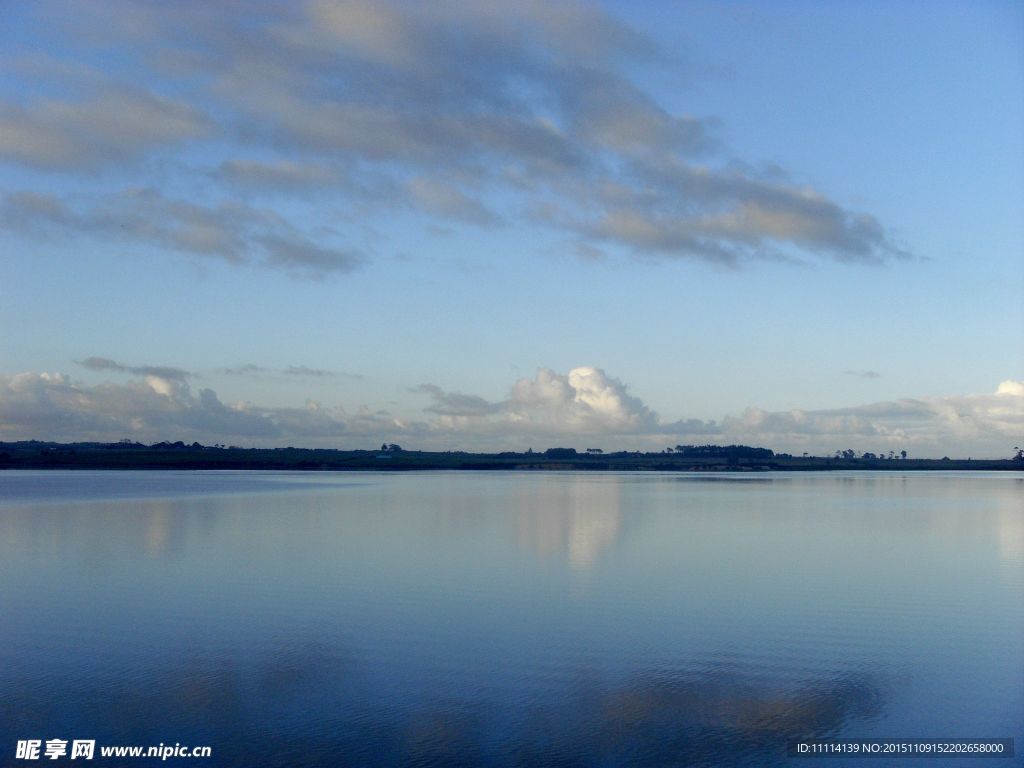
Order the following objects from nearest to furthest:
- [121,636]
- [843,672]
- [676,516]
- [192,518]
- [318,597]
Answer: [843,672] < [121,636] < [318,597] < [192,518] < [676,516]

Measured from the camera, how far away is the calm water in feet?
35.2

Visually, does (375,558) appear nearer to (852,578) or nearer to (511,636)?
(511,636)

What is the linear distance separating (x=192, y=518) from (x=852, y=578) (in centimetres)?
2633

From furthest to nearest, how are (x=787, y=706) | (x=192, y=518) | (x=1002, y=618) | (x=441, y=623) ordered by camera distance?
(x=192, y=518) < (x=1002, y=618) < (x=441, y=623) < (x=787, y=706)

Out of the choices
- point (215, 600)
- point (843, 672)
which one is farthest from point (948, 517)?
point (215, 600)

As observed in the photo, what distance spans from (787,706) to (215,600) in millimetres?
11980

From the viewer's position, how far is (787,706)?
38.7 ft

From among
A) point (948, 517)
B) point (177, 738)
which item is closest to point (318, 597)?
point (177, 738)

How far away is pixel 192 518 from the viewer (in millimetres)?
37500

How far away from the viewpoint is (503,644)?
1503cm

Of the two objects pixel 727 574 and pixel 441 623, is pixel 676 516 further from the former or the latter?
pixel 441 623

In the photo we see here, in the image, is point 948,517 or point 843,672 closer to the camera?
point 843,672

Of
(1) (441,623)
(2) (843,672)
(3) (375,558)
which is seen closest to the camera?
(2) (843,672)

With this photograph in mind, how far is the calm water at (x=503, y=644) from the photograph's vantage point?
1072 cm
